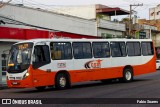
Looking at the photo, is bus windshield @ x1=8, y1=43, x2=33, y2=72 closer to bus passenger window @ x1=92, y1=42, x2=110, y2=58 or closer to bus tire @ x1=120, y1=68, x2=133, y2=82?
bus passenger window @ x1=92, y1=42, x2=110, y2=58

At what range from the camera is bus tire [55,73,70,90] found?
2171 cm

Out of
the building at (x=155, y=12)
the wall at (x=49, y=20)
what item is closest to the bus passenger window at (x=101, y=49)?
the wall at (x=49, y=20)

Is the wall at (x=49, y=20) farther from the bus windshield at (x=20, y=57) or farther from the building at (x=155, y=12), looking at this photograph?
the building at (x=155, y=12)

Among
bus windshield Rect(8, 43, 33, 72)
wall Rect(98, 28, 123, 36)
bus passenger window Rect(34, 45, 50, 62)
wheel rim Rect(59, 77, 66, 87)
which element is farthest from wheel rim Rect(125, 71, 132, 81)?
wall Rect(98, 28, 123, 36)

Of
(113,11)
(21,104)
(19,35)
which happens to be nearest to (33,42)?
(21,104)

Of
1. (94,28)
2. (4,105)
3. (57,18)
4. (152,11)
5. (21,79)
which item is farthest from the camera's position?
(152,11)

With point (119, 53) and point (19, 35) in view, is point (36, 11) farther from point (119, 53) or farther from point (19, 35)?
point (119, 53)

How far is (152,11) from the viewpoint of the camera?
4557 inches

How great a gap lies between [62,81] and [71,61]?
129 cm

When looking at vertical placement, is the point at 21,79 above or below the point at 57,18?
below

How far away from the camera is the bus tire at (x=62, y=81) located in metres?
21.7

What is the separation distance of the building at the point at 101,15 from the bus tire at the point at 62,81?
2258cm

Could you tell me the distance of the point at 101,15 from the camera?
52219 millimetres

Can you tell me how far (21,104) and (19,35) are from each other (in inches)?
668
